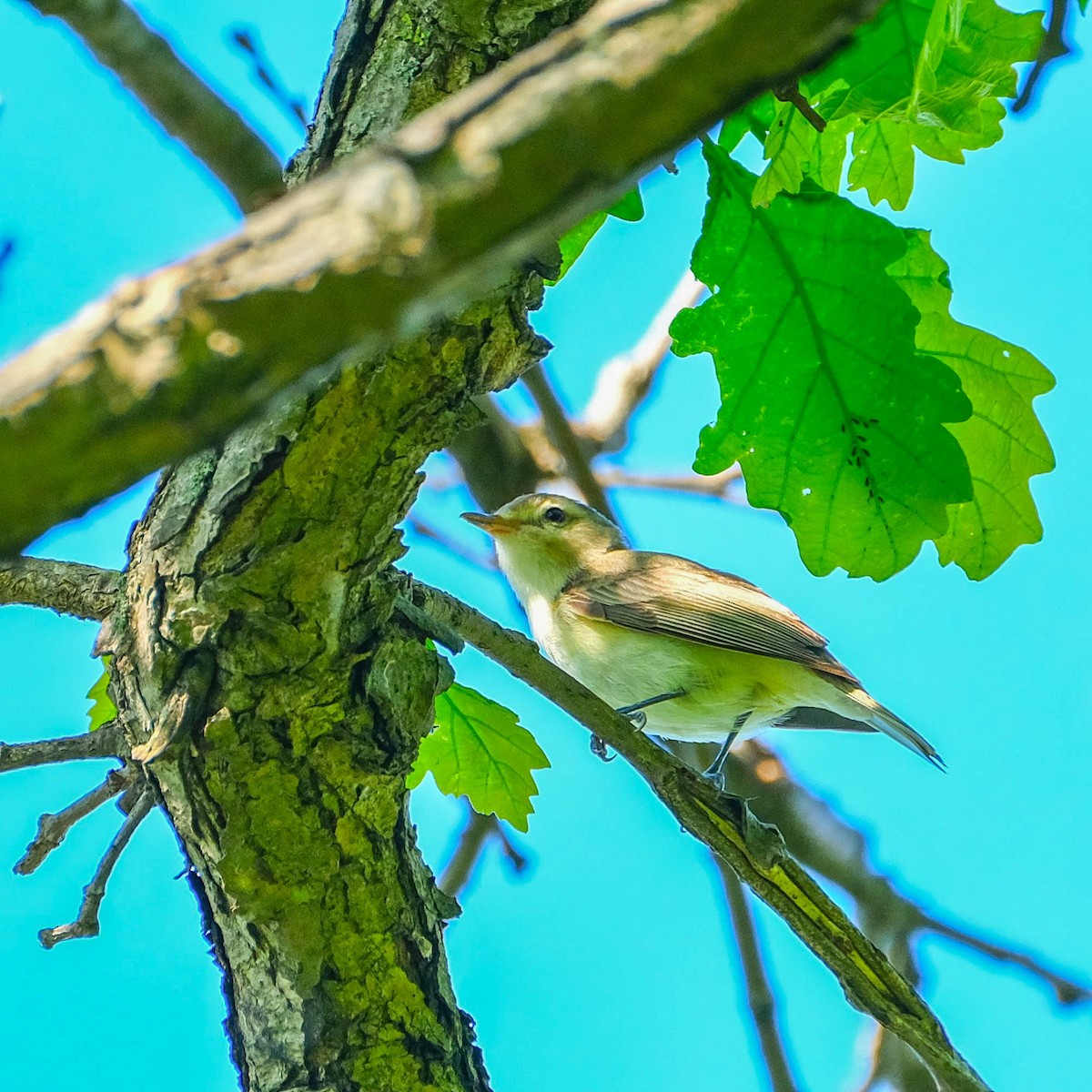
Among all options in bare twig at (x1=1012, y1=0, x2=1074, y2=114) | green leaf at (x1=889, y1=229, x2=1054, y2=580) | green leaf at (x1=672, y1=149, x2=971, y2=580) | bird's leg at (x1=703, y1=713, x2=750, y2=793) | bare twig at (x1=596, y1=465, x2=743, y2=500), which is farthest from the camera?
bare twig at (x1=596, y1=465, x2=743, y2=500)

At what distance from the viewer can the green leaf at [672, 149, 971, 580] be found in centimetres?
254

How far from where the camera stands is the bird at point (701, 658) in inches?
174

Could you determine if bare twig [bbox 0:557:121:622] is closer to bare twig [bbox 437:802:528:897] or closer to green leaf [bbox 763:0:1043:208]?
green leaf [bbox 763:0:1043:208]

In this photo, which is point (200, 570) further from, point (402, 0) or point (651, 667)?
point (651, 667)

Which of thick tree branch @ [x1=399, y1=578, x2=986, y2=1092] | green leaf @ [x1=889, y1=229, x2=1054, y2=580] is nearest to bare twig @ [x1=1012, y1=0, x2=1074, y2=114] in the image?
green leaf @ [x1=889, y1=229, x2=1054, y2=580]

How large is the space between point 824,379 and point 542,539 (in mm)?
2603

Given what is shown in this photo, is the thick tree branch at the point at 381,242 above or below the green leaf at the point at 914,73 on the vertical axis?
below

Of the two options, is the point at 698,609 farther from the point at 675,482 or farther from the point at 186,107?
the point at 186,107

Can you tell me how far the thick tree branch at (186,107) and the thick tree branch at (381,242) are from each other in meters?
3.57

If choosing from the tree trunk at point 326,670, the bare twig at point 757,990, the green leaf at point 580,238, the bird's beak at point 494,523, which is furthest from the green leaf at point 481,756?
the bird's beak at point 494,523

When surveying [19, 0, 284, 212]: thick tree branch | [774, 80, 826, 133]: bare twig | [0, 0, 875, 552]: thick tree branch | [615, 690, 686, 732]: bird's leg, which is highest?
[19, 0, 284, 212]: thick tree branch

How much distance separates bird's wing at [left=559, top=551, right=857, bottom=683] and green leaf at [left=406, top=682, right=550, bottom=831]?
1.53m

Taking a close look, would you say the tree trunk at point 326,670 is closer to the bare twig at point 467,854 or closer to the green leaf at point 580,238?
the green leaf at point 580,238

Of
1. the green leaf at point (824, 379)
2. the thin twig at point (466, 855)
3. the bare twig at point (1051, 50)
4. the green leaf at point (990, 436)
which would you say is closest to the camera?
the green leaf at point (824, 379)
